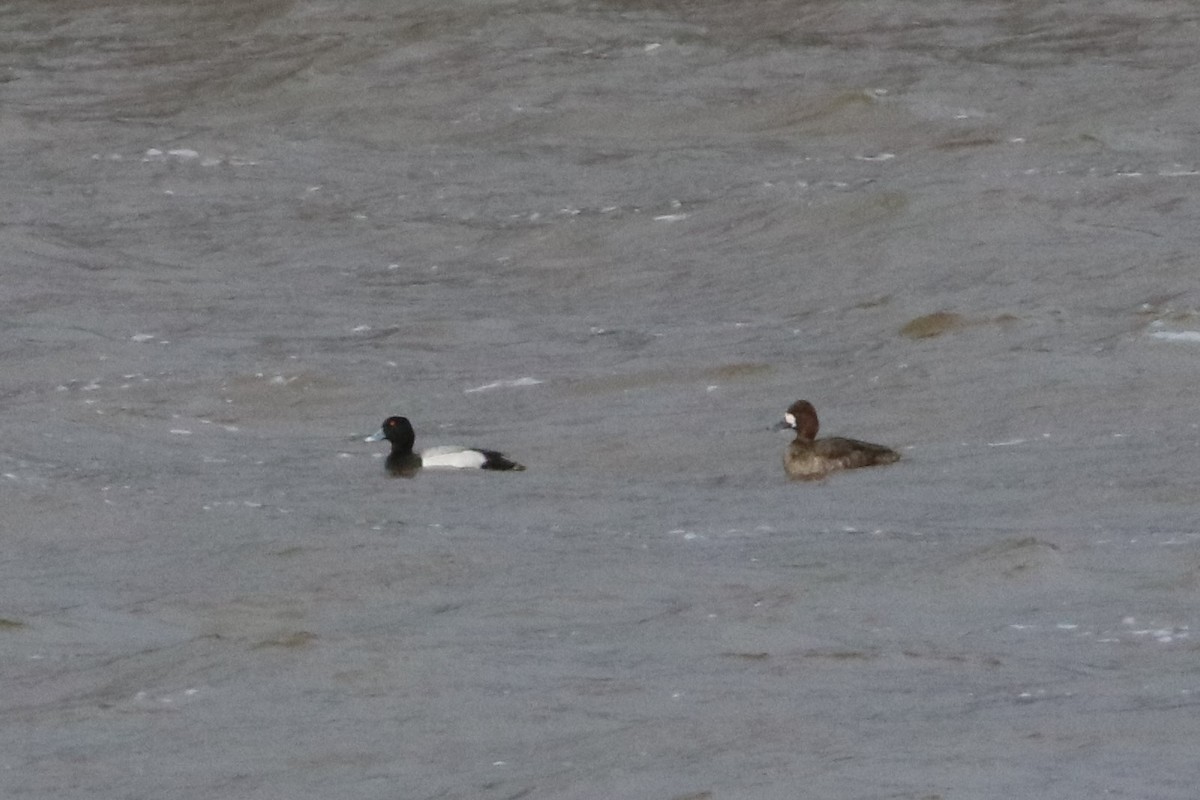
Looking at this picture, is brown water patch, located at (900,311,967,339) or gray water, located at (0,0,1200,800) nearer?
gray water, located at (0,0,1200,800)

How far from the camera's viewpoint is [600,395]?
48.5 feet

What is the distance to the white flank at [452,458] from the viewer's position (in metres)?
13.0

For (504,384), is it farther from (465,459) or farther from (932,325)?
(465,459)

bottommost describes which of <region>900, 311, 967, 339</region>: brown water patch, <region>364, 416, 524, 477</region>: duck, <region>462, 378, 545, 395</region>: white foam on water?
<region>462, 378, 545, 395</region>: white foam on water

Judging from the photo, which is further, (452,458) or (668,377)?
(668,377)

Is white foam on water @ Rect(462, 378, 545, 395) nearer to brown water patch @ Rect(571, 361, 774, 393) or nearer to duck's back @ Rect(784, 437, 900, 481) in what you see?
brown water patch @ Rect(571, 361, 774, 393)

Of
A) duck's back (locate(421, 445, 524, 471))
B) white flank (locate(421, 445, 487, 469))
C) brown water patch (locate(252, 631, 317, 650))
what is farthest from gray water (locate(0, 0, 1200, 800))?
white flank (locate(421, 445, 487, 469))

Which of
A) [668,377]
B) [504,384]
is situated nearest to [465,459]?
[668,377]

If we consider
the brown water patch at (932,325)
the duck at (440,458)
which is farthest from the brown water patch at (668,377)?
the duck at (440,458)

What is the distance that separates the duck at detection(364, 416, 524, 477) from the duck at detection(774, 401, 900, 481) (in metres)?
1.24

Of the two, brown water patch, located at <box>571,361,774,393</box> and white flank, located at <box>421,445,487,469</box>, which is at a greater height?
white flank, located at <box>421,445,487,469</box>

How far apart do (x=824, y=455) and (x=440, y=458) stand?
1.74m

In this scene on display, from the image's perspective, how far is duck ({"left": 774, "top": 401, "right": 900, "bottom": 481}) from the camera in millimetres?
12297

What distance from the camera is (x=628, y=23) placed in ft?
84.7
